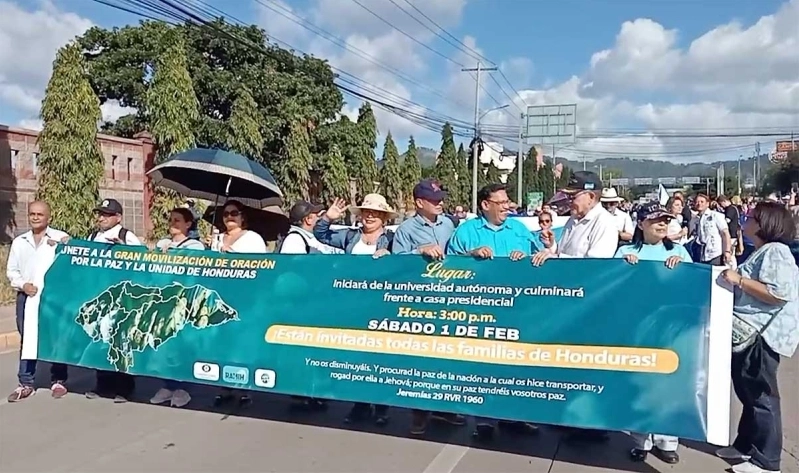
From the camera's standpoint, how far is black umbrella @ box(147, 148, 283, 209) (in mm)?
5879

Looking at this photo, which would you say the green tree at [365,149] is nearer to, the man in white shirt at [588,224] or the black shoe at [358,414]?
the black shoe at [358,414]

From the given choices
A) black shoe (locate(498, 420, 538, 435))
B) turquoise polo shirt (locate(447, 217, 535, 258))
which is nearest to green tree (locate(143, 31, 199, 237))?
turquoise polo shirt (locate(447, 217, 535, 258))

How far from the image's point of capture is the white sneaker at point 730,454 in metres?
4.69

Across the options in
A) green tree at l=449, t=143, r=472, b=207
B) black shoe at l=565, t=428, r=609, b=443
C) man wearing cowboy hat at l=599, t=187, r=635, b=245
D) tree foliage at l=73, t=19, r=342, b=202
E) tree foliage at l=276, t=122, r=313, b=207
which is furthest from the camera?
green tree at l=449, t=143, r=472, b=207

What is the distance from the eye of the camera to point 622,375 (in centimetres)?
432

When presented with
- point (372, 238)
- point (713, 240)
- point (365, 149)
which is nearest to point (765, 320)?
point (372, 238)

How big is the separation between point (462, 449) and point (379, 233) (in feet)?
6.18

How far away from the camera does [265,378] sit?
5.23m

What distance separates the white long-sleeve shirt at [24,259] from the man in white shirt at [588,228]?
13.5ft

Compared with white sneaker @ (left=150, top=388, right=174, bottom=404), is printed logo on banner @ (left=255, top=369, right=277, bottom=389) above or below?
above

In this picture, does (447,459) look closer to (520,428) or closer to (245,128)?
(520,428)

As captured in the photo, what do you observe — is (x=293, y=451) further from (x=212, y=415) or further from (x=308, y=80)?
(x=308, y=80)

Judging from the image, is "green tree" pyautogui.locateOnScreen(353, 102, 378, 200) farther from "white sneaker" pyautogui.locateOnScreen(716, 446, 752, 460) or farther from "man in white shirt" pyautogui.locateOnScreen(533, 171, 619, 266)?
"white sneaker" pyautogui.locateOnScreen(716, 446, 752, 460)

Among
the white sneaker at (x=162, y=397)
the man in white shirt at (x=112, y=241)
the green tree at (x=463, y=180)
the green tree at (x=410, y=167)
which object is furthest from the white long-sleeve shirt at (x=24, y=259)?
the green tree at (x=463, y=180)
